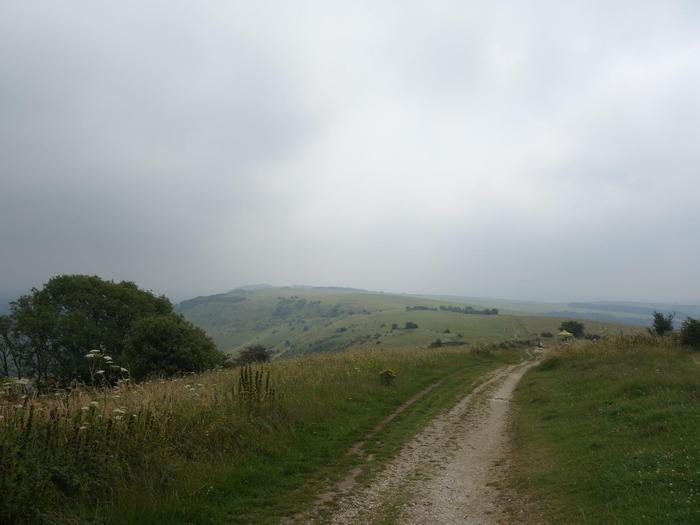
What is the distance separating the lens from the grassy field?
588 cm

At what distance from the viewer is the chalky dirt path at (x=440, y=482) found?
21.6 ft

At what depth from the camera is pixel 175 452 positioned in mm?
7957

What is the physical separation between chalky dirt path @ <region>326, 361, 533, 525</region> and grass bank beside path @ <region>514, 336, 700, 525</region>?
64cm

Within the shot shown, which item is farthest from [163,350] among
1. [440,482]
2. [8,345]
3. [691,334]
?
[691,334]

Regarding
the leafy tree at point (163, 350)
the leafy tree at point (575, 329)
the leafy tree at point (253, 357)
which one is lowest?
the leafy tree at point (253, 357)

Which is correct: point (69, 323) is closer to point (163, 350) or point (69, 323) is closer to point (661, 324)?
point (163, 350)

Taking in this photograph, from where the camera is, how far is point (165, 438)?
809cm

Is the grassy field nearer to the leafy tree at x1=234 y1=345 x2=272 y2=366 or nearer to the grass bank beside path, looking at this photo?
the grass bank beside path

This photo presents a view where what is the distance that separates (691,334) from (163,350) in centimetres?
3044

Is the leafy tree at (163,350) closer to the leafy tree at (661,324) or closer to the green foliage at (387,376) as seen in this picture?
the green foliage at (387,376)

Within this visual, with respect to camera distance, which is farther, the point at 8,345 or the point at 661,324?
the point at 8,345

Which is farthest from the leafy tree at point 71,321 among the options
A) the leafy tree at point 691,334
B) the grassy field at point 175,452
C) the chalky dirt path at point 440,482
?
the leafy tree at point 691,334

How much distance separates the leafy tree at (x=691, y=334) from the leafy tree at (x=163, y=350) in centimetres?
2827

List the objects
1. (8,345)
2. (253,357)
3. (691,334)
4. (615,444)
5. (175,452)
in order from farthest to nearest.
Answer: (253,357), (8,345), (691,334), (615,444), (175,452)
